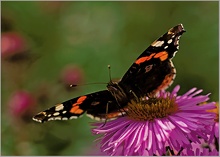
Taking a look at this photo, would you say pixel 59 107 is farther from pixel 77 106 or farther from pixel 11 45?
pixel 11 45

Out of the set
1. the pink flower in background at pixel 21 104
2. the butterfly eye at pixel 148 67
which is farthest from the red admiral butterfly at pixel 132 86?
the pink flower in background at pixel 21 104

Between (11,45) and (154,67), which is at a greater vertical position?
(11,45)

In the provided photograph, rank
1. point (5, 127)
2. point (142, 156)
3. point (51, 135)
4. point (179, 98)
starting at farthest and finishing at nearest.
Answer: point (5, 127)
point (51, 135)
point (179, 98)
point (142, 156)

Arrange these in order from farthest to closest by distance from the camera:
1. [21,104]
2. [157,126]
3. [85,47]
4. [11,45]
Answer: [85,47], [11,45], [21,104], [157,126]

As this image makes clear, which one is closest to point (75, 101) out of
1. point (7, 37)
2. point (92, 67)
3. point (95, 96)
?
point (95, 96)

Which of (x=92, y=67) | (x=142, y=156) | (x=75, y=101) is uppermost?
(x=92, y=67)

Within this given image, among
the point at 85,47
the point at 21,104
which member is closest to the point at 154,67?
the point at 21,104

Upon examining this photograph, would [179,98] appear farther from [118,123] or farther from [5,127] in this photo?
[5,127]
